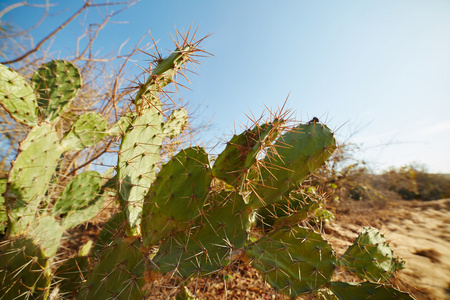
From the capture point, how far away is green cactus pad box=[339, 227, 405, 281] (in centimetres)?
131

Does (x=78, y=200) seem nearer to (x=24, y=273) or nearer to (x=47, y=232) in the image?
(x=47, y=232)

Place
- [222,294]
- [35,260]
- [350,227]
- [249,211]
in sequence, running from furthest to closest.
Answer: [350,227], [222,294], [35,260], [249,211]

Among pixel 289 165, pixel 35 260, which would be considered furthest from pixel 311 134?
pixel 35 260

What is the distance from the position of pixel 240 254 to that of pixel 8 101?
6.35 feet

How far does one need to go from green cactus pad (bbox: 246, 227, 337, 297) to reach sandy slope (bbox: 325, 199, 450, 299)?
37 cm

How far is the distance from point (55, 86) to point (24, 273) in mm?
1449

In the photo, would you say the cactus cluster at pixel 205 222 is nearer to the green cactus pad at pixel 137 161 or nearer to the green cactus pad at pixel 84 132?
the green cactus pad at pixel 137 161

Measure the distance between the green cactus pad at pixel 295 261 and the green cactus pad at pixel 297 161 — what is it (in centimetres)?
24

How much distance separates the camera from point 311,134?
1041 mm

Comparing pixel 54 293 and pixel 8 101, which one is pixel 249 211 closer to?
pixel 54 293

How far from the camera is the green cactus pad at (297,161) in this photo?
1.01m

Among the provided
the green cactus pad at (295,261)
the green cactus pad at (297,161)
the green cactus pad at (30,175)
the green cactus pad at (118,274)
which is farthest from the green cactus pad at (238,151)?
the green cactus pad at (30,175)

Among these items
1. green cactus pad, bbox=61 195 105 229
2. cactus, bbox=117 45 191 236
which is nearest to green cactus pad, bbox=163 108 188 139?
cactus, bbox=117 45 191 236

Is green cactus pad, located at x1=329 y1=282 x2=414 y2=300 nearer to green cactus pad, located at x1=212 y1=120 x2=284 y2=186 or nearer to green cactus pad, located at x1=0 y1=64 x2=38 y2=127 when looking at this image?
green cactus pad, located at x1=212 y1=120 x2=284 y2=186
